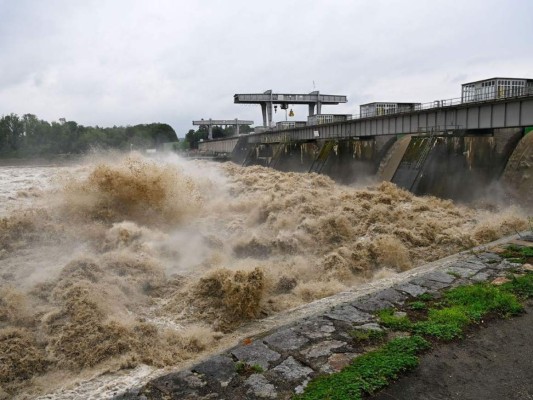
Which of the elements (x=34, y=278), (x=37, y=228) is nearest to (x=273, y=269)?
(x=34, y=278)

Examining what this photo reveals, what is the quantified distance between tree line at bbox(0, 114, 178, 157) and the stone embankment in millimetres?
47610

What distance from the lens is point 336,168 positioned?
27406 millimetres

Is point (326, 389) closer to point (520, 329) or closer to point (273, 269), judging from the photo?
point (520, 329)

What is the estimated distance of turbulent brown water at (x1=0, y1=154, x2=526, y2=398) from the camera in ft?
17.8

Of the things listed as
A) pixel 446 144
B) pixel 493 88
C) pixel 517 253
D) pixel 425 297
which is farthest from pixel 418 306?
pixel 493 88

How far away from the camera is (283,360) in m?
4.08

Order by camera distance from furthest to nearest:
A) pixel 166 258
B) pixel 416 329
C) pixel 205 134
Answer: pixel 205 134
pixel 166 258
pixel 416 329

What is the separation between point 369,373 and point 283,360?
2.70 feet

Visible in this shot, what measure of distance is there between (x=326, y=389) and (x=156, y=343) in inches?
106

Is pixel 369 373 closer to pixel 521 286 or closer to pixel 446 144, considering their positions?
pixel 521 286

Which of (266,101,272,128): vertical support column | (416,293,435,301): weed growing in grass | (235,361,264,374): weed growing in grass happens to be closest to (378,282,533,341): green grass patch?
(416,293,435,301): weed growing in grass

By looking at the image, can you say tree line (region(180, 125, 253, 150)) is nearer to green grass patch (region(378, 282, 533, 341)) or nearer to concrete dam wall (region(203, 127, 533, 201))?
concrete dam wall (region(203, 127, 533, 201))

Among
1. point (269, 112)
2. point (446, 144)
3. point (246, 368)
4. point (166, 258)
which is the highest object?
point (269, 112)

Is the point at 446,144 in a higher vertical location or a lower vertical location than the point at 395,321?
higher
